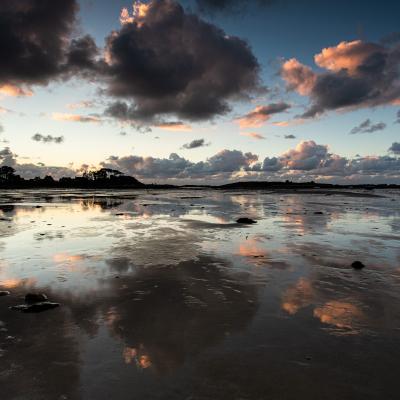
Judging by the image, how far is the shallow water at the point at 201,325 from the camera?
5207 mm

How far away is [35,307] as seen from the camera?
8.12m

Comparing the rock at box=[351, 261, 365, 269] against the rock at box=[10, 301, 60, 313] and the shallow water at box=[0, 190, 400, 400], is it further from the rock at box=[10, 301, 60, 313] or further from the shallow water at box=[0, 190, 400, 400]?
the rock at box=[10, 301, 60, 313]

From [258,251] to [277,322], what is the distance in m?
7.72

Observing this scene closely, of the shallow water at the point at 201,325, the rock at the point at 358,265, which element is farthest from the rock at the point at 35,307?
the rock at the point at 358,265

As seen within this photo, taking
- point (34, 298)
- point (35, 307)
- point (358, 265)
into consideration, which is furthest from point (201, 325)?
point (358, 265)

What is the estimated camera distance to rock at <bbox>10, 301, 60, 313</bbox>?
26.5 feet

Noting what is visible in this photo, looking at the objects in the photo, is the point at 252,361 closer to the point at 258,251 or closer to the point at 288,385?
the point at 288,385

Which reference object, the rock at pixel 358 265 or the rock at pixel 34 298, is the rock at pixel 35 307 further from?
the rock at pixel 358 265

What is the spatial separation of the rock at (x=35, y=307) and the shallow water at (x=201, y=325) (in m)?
0.21

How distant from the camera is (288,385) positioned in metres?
5.21

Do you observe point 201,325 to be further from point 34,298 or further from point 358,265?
point 358,265

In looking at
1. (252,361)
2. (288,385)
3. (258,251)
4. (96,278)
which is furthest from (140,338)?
(258,251)

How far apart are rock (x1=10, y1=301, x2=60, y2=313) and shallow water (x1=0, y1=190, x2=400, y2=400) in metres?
0.21

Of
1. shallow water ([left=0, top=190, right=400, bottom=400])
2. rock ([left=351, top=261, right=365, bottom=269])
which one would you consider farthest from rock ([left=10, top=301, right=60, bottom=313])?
rock ([left=351, top=261, right=365, bottom=269])
